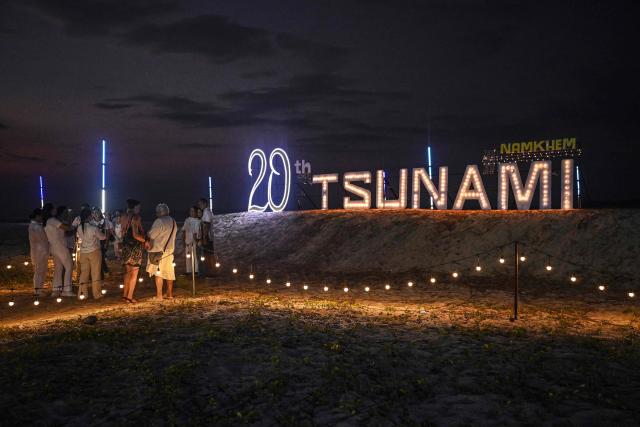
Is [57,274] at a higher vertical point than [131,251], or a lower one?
lower

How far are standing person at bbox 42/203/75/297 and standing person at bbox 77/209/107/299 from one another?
56 centimetres

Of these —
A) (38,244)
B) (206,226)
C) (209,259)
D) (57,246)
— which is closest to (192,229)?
(206,226)

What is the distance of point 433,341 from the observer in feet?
27.6

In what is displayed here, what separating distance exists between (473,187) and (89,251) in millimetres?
16835

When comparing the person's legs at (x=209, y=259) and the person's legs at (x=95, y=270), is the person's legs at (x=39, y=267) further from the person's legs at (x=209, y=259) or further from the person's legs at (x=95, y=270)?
the person's legs at (x=209, y=259)

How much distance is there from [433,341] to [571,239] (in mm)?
12237

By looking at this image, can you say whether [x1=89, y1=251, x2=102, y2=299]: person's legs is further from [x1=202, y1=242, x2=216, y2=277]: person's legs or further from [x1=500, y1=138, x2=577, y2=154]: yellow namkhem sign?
[x1=500, y1=138, x2=577, y2=154]: yellow namkhem sign

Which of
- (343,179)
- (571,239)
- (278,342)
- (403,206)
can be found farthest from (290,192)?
(278,342)

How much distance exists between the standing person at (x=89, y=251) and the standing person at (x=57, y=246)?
56 centimetres

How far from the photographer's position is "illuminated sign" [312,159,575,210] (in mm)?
20938

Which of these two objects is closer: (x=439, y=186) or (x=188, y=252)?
(x=188, y=252)

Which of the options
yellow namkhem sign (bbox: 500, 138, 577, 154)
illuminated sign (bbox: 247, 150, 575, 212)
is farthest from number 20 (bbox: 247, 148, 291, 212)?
yellow namkhem sign (bbox: 500, 138, 577, 154)

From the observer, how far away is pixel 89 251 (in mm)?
12578

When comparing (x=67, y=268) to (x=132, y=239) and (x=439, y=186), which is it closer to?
(x=132, y=239)
